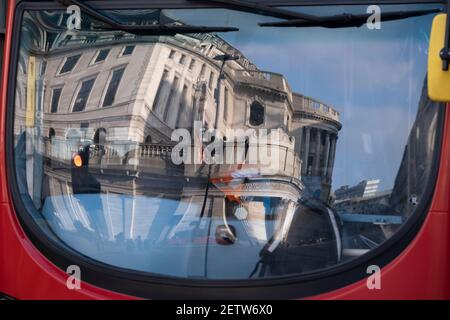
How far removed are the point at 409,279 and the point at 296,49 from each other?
44.6 inches

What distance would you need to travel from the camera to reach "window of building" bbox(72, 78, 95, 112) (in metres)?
3.23

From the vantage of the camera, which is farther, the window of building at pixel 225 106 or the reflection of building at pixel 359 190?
the window of building at pixel 225 106

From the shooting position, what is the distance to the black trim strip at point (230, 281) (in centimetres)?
285

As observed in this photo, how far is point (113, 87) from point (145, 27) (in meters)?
0.33

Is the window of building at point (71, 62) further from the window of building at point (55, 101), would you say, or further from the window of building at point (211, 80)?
the window of building at point (211, 80)

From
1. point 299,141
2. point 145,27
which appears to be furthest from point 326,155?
point 145,27

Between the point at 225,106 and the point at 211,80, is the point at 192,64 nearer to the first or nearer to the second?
the point at 211,80

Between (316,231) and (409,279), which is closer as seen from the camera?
(409,279)

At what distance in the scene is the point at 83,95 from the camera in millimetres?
3242

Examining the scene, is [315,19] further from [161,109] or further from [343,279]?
[343,279]

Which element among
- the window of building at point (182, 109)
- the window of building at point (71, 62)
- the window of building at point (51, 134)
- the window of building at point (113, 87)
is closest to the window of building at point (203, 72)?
the window of building at point (182, 109)

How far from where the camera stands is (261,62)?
3047 mm

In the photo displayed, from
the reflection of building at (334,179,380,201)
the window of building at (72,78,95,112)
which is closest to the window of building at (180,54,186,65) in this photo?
the window of building at (72,78,95,112)

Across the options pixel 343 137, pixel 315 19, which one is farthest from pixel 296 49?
pixel 343 137
